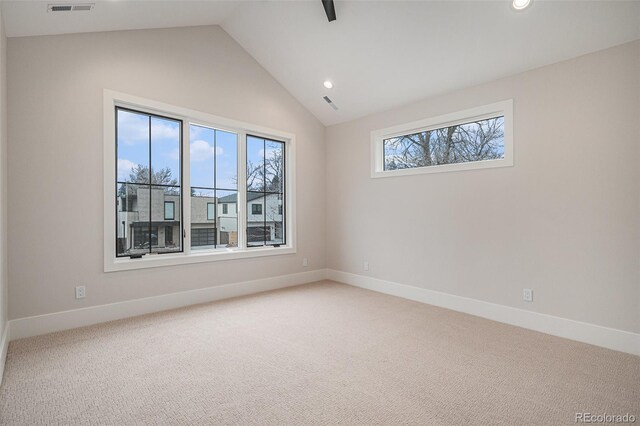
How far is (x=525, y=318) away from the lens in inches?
126

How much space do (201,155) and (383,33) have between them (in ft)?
8.58

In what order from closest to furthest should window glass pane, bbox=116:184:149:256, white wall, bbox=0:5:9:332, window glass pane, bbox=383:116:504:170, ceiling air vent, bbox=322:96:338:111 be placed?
white wall, bbox=0:5:9:332
window glass pane, bbox=116:184:149:256
window glass pane, bbox=383:116:504:170
ceiling air vent, bbox=322:96:338:111

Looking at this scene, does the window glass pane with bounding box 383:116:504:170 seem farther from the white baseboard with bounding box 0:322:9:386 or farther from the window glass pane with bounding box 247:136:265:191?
the white baseboard with bounding box 0:322:9:386

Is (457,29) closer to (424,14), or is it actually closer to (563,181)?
(424,14)

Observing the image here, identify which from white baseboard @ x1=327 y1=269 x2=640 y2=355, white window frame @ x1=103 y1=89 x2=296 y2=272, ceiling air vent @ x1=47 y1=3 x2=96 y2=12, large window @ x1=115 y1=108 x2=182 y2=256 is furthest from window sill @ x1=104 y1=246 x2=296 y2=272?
ceiling air vent @ x1=47 y1=3 x2=96 y2=12

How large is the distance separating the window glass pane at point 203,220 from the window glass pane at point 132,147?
0.64m

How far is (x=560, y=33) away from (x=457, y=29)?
33.7 inches

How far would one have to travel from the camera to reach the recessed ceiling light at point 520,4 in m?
2.60

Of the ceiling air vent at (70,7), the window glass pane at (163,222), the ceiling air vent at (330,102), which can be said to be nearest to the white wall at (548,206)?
the ceiling air vent at (330,102)

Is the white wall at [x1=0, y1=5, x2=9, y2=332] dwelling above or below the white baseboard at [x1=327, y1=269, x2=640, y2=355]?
above

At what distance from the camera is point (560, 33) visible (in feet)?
9.09

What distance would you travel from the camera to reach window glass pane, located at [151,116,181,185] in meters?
3.68

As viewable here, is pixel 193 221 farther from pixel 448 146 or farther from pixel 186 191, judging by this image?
pixel 448 146

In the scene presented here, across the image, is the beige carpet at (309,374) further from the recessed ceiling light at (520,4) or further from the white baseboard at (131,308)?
the recessed ceiling light at (520,4)
